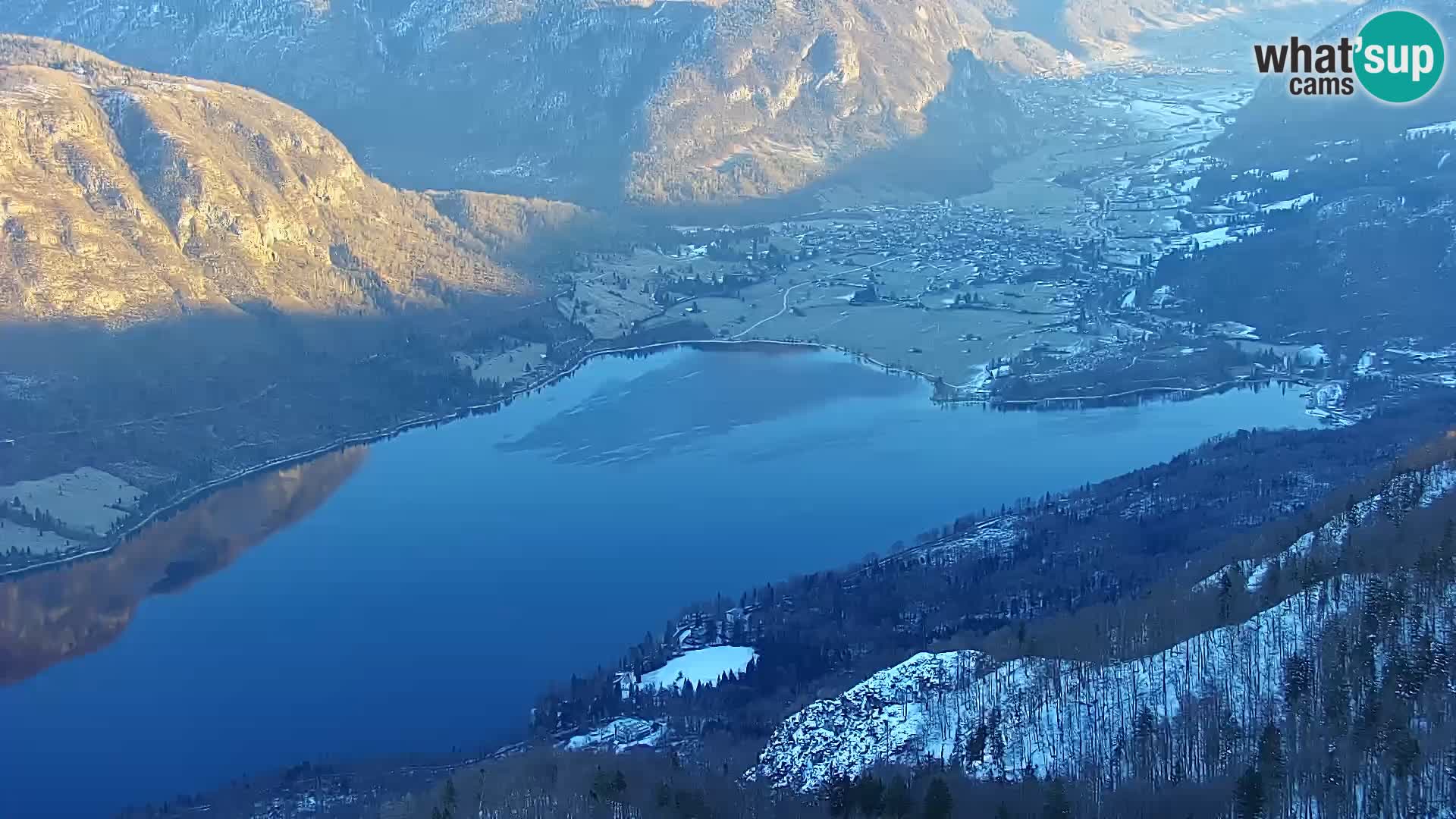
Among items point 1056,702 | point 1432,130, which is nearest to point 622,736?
point 1056,702

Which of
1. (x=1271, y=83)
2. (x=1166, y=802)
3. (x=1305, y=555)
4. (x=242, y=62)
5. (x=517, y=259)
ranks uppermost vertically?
(x=242, y=62)

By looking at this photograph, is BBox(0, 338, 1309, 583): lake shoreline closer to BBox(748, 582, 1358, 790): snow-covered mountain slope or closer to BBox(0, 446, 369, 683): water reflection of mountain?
BBox(0, 446, 369, 683): water reflection of mountain

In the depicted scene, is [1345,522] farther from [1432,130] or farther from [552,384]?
[1432,130]

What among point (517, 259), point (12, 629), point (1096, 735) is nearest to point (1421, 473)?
point (1096, 735)

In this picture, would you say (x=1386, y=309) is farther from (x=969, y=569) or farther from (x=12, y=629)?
(x=12, y=629)

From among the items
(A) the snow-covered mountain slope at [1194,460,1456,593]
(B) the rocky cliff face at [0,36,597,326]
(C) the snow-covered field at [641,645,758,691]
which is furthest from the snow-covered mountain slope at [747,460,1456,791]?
(B) the rocky cliff face at [0,36,597,326]

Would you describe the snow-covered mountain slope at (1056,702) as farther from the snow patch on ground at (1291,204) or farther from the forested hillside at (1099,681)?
the snow patch on ground at (1291,204)

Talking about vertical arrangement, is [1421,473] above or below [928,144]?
below
